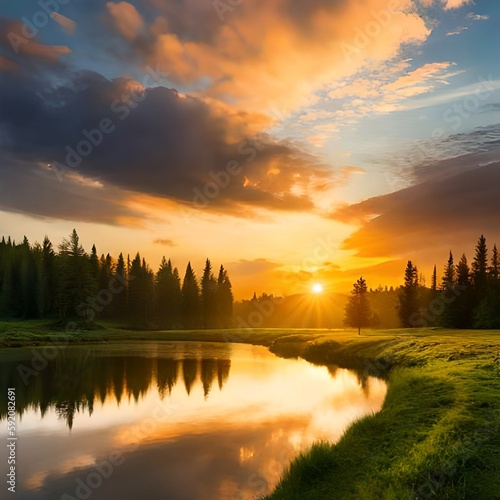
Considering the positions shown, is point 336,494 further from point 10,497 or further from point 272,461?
point 10,497

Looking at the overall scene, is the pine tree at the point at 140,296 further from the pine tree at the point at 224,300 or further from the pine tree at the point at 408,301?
the pine tree at the point at 408,301

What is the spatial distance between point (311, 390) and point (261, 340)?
58332 mm

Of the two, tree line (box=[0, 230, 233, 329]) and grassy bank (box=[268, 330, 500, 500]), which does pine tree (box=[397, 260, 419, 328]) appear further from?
grassy bank (box=[268, 330, 500, 500])

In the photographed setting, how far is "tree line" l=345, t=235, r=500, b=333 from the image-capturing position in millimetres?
79812

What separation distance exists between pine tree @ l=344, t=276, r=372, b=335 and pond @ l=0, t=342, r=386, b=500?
38.8 metres

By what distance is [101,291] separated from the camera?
122 meters

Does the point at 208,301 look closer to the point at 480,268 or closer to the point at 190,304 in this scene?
the point at 190,304

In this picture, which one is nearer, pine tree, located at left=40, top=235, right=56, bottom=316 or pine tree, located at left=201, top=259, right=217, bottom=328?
pine tree, located at left=40, top=235, right=56, bottom=316

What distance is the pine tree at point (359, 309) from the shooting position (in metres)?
80.2

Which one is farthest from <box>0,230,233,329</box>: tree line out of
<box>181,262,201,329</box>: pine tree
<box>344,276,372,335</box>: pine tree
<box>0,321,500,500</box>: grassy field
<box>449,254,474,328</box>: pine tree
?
<box>0,321,500,500</box>: grassy field

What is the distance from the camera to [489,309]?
258 ft

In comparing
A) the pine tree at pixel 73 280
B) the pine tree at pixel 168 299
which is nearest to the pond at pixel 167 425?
the pine tree at pixel 73 280

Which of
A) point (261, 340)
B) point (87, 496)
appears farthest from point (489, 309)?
point (87, 496)

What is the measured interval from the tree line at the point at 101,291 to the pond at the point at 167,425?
54.6 m
